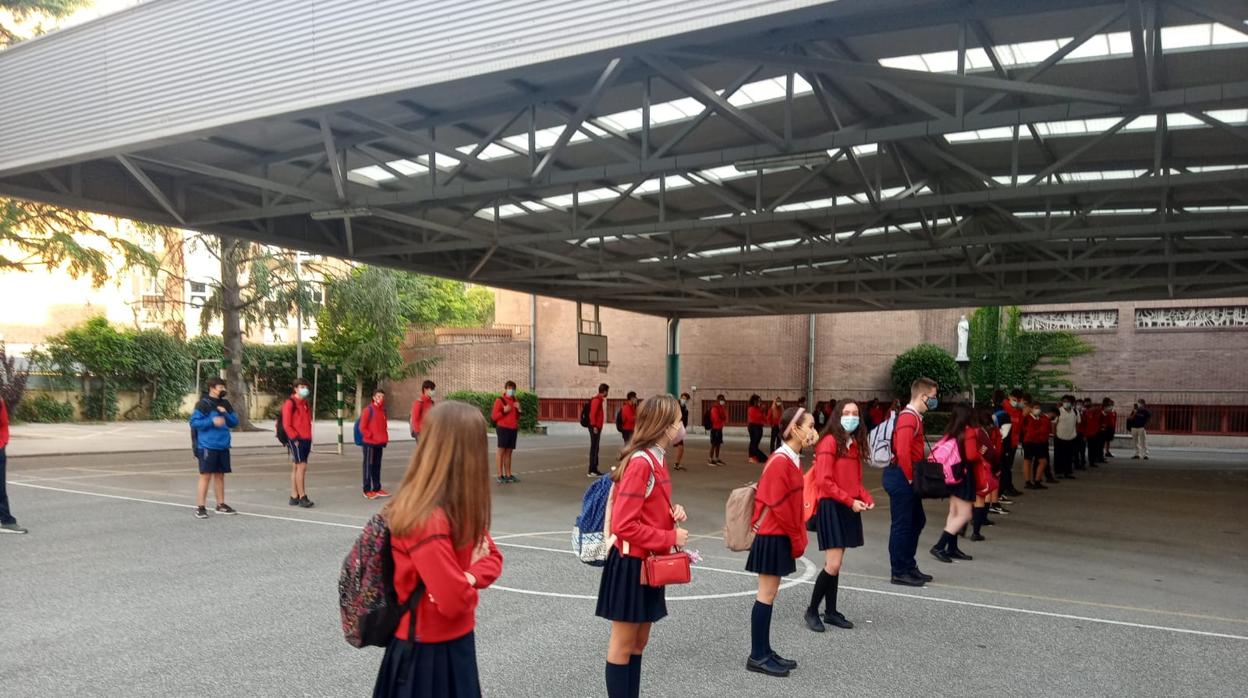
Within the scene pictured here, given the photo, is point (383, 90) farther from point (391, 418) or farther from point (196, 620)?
point (391, 418)

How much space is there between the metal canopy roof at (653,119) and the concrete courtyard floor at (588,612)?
4941 millimetres

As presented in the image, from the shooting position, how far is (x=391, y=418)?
4400cm

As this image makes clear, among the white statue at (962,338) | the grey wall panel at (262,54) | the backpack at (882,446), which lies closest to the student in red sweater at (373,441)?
the grey wall panel at (262,54)

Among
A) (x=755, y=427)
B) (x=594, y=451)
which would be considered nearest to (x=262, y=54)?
(x=594, y=451)

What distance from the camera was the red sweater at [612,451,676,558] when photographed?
401 centimetres

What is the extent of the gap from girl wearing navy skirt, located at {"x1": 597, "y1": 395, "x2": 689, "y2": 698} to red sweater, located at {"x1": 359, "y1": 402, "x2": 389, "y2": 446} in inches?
374

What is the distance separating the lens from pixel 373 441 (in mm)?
13070

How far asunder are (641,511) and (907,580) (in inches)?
192

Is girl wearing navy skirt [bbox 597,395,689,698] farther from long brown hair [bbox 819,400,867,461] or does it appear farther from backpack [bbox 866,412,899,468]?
backpack [bbox 866,412,899,468]

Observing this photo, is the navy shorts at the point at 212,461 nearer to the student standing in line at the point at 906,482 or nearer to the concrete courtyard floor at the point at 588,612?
the concrete courtyard floor at the point at 588,612

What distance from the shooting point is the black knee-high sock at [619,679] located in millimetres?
4219

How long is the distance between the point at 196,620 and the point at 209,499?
712 centimetres

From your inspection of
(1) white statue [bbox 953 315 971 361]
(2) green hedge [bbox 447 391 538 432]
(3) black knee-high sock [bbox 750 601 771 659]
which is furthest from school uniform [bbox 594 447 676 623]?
(1) white statue [bbox 953 315 971 361]

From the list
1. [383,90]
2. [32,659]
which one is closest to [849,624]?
[32,659]
